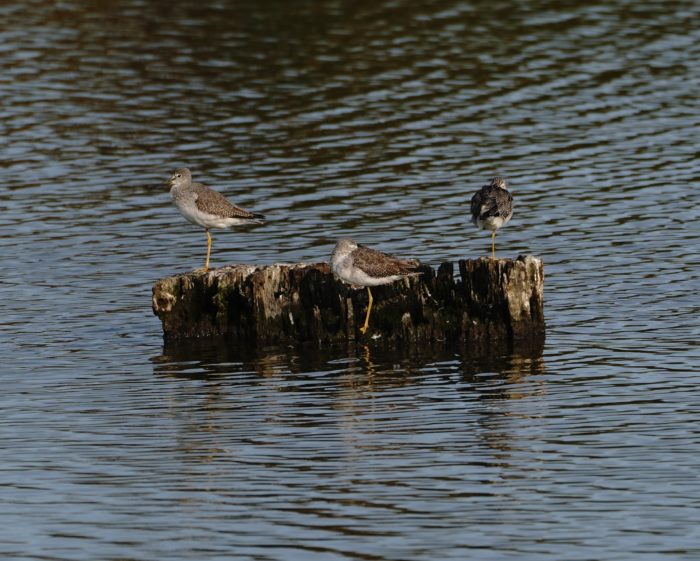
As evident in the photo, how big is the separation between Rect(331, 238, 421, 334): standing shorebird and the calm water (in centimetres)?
124

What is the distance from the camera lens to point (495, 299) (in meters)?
21.4

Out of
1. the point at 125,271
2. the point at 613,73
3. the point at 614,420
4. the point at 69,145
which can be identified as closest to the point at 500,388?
the point at 614,420

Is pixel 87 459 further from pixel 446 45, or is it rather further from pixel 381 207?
pixel 446 45

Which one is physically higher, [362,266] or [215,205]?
[215,205]

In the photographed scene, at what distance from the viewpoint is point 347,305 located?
22094 millimetres

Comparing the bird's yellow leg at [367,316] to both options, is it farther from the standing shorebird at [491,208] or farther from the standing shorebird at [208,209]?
the standing shorebird at [208,209]

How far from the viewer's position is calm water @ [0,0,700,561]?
1425 centimetres

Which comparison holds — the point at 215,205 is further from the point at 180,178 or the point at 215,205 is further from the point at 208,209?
the point at 180,178

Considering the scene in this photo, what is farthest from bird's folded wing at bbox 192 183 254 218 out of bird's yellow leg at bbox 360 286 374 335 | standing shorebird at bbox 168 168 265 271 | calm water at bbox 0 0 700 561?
bird's yellow leg at bbox 360 286 374 335

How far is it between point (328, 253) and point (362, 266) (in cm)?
641

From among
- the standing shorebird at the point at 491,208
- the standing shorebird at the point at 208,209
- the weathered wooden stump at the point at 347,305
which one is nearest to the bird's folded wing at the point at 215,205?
the standing shorebird at the point at 208,209

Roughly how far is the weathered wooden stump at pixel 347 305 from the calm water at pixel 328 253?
1.59 ft

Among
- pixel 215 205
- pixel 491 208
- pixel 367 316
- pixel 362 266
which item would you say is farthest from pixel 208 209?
pixel 491 208

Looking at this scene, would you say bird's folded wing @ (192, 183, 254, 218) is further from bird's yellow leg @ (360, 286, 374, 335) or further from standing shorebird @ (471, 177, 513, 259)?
standing shorebird @ (471, 177, 513, 259)
